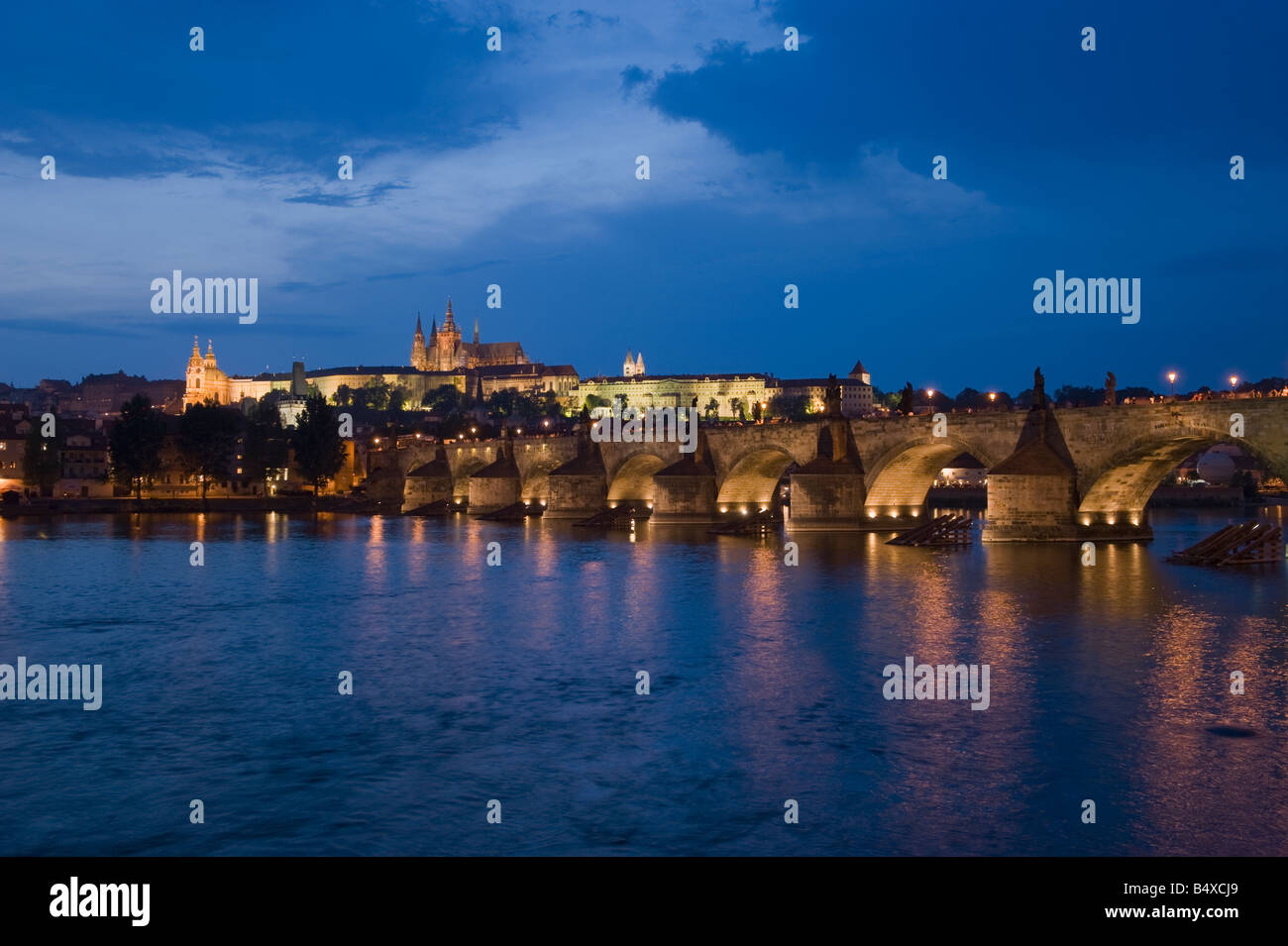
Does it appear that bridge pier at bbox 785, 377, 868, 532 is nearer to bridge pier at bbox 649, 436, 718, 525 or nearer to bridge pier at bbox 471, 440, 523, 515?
bridge pier at bbox 649, 436, 718, 525

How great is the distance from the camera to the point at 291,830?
11430 mm

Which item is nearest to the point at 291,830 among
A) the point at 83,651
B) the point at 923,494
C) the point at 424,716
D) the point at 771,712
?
the point at 424,716

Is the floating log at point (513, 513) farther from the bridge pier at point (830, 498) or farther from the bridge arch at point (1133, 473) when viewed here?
the bridge arch at point (1133, 473)

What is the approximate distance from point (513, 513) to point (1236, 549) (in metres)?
46.0

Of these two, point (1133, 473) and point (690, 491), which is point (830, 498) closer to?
point (690, 491)

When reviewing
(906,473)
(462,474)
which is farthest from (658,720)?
(462,474)

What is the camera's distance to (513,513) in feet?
239

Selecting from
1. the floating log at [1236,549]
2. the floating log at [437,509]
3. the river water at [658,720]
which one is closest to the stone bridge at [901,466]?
the floating log at [1236,549]

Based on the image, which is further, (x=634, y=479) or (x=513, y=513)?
(x=513, y=513)

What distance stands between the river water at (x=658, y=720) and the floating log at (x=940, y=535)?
11907 mm

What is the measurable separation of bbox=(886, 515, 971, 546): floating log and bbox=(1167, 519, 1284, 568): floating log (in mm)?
9442

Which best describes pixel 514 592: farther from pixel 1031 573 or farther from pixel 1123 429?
pixel 1123 429

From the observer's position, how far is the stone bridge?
1500 inches
